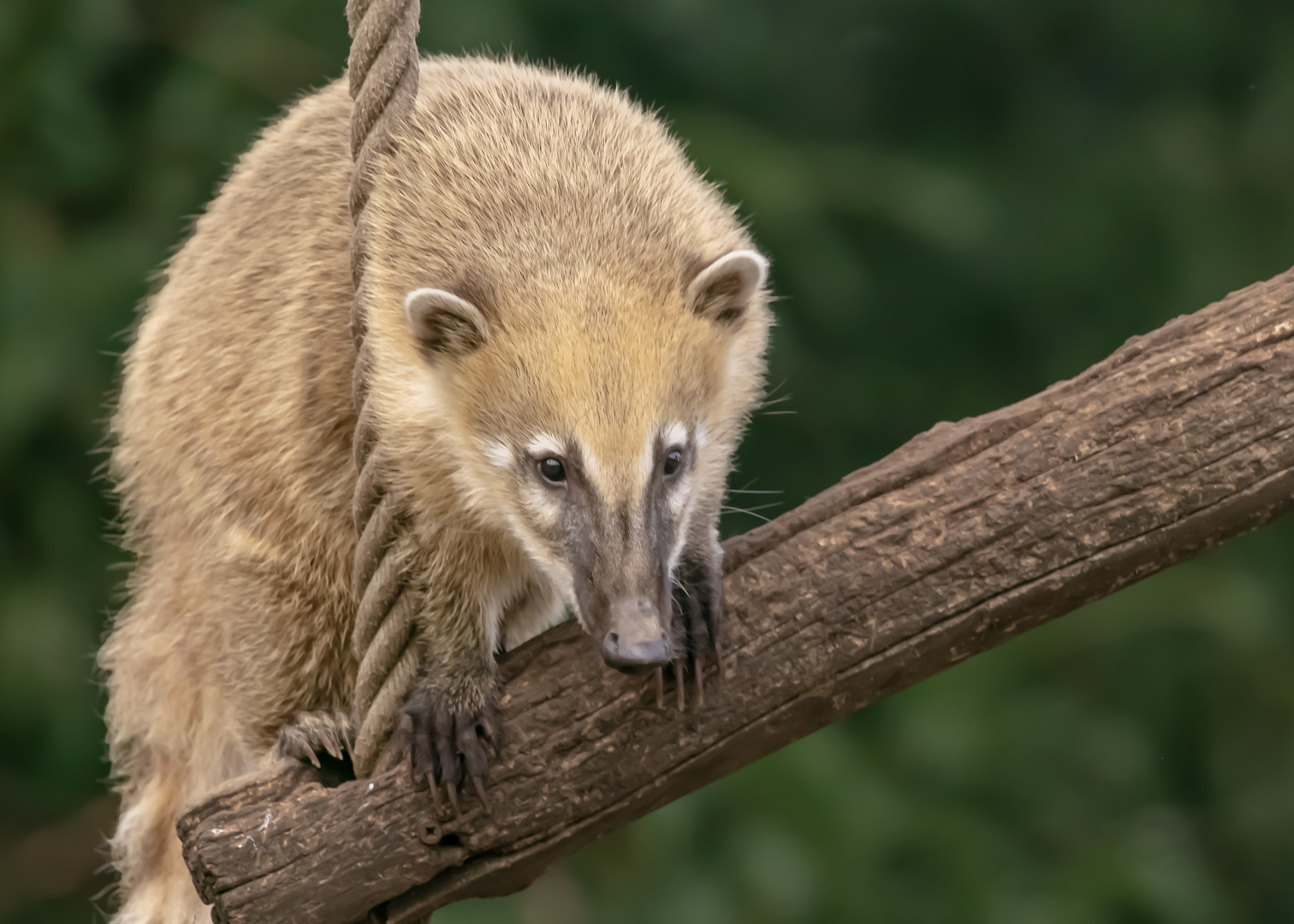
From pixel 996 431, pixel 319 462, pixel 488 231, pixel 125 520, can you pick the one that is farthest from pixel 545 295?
pixel 125 520

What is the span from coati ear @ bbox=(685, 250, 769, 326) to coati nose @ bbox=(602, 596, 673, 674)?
62 centimetres

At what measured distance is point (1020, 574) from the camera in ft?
7.57

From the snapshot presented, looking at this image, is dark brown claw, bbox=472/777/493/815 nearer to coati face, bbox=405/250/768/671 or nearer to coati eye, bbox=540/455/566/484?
→ coati face, bbox=405/250/768/671

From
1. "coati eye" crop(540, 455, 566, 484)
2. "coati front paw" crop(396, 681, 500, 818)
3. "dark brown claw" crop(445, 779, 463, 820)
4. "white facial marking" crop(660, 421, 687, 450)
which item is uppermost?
"white facial marking" crop(660, 421, 687, 450)

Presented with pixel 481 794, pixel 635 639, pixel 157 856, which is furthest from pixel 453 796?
pixel 157 856

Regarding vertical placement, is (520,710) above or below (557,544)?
below

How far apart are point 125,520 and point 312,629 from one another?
89cm

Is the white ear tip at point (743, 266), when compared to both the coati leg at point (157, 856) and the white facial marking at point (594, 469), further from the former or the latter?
Answer: the coati leg at point (157, 856)

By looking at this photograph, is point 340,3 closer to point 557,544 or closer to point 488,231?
point 488,231

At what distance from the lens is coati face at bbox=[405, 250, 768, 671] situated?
85.4 inches

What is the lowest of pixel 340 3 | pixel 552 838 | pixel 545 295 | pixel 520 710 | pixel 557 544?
pixel 552 838

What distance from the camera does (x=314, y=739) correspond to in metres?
2.42

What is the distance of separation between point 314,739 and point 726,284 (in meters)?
1.13

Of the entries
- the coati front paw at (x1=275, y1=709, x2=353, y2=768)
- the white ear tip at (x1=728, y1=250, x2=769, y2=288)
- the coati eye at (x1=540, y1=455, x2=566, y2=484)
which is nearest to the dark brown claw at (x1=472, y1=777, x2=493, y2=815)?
the coati front paw at (x1=275, y1=709, x2=353, y2=768)
